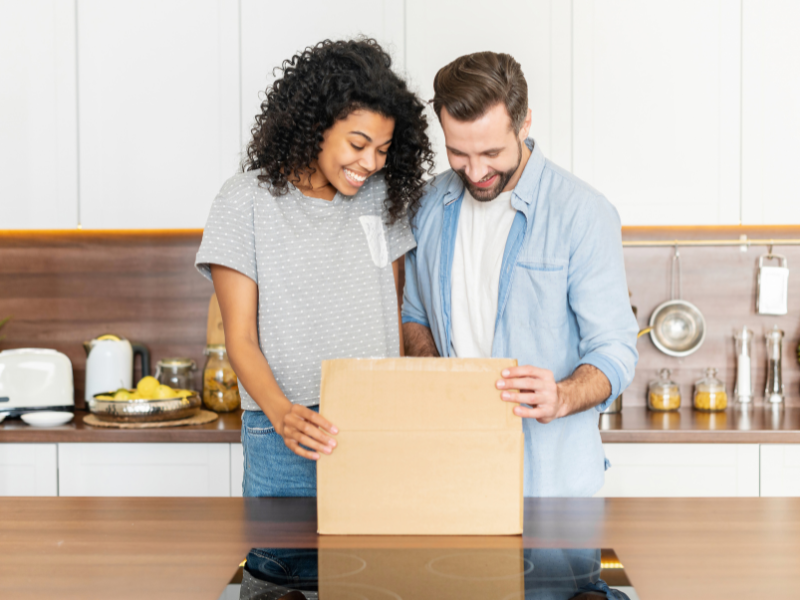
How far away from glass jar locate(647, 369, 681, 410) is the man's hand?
3.91ft

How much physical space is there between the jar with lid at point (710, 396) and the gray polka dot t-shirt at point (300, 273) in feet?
4.49

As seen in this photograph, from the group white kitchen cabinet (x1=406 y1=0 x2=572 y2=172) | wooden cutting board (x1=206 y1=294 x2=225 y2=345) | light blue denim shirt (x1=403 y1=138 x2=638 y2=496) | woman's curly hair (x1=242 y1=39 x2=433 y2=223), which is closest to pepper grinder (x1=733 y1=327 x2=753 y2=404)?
white kitchen cabinet (x1=406 y1=0 x2=572 y2=172)

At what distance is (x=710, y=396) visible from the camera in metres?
2.21

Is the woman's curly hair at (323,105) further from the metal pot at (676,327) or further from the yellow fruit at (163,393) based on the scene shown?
the metal pot at (676,327)

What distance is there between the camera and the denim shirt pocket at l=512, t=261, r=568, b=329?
126cm

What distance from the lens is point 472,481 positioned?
0.86 m

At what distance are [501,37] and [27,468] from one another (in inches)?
69.9

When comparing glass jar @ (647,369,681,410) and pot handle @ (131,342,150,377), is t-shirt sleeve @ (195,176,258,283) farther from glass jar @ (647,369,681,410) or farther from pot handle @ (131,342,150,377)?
glass jar @ (647,369,681,410)

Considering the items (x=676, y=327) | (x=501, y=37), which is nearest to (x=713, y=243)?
(x=676, y=327)

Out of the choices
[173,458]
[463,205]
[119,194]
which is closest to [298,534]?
[463,205]

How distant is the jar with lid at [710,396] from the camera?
2.22 metres

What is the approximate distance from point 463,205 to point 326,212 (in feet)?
0.97

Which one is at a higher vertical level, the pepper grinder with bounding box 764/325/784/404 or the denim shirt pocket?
the denim shirt pocket

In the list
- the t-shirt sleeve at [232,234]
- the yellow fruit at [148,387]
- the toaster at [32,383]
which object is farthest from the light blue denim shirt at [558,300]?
the toaster at [32,383]
